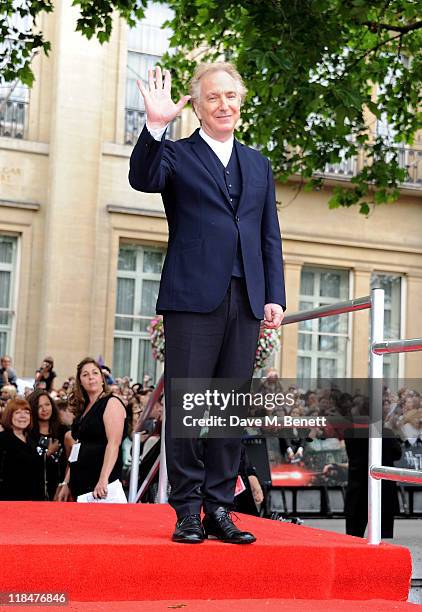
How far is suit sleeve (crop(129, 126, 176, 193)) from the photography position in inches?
167

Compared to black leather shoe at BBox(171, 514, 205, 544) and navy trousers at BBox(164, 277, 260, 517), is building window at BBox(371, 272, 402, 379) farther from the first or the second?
black leather shoe at BBox(171, 514, 205, 544)

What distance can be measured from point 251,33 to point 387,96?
11.1 ft

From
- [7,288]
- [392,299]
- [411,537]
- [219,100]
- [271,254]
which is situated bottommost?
[411,537]

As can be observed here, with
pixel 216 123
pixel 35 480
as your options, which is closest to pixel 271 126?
pixel 35 480

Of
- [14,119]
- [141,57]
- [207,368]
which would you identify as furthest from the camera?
[141,57]

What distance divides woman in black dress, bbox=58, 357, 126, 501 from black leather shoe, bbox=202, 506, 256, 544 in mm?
2692

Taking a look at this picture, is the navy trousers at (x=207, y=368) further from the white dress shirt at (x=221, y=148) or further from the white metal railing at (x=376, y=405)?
the white metal railing at (x=376, y=405)

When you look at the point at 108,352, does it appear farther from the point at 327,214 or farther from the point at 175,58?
the point at 175,58

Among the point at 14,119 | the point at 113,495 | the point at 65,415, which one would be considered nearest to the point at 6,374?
the point at 65,415

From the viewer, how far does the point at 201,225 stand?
14.6 ft

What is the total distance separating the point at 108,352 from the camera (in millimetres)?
21297

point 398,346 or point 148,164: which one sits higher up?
point 148,164

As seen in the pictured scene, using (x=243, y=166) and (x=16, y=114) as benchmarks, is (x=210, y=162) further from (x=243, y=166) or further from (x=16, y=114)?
(x=16, y=114)

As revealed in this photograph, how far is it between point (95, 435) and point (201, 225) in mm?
3339
